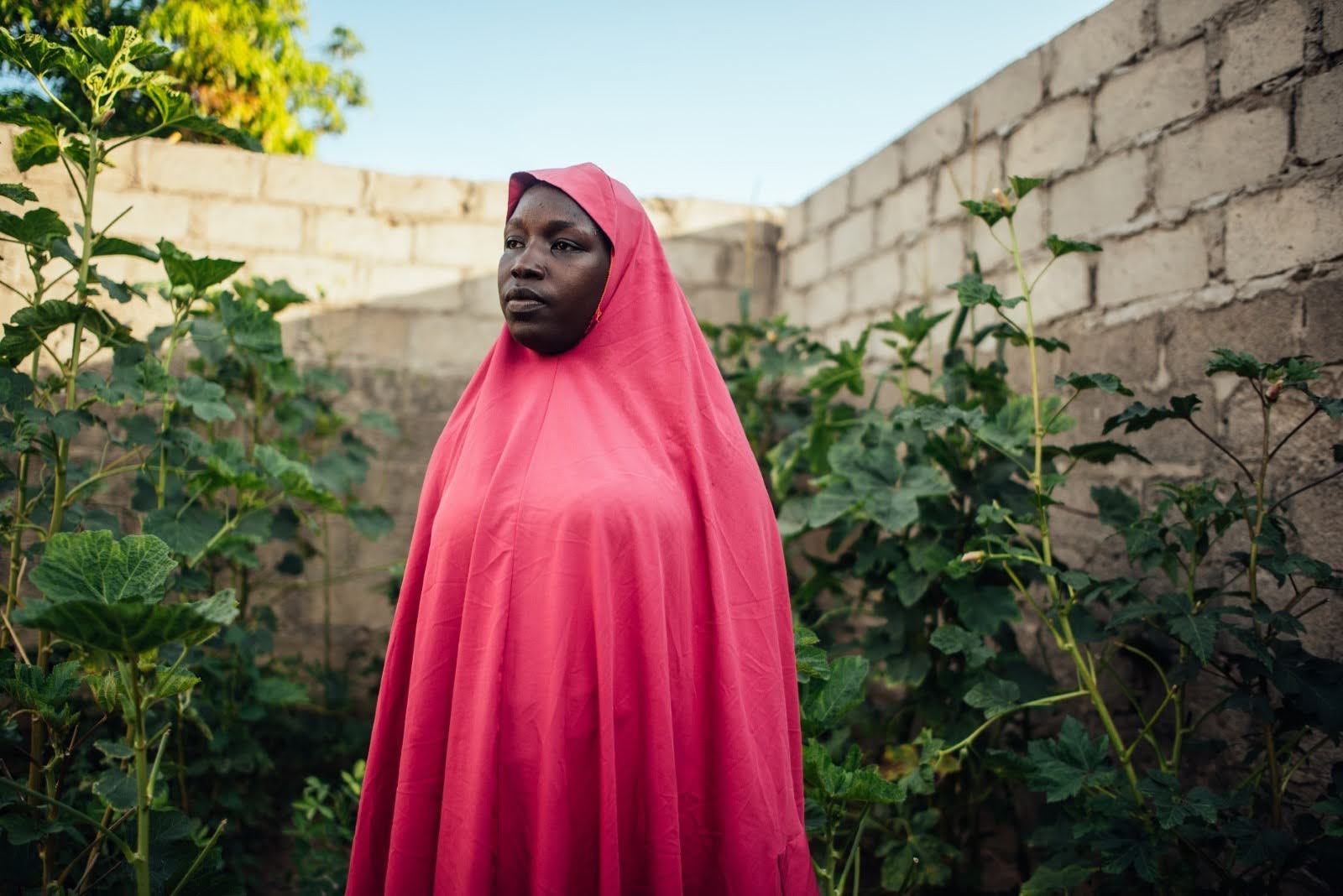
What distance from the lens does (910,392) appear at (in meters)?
2.54

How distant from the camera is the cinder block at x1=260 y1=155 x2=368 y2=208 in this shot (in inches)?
144

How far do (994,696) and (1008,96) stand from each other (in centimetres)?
207

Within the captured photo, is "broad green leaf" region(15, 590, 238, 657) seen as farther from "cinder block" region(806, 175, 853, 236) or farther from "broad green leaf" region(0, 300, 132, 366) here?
"cinder block" region(806, 175, 853, 236)

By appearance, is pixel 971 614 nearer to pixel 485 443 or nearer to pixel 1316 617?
pixel 1316 617

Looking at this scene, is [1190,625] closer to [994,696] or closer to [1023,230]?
[994,696]

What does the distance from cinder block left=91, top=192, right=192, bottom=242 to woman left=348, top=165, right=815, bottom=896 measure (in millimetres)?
2630

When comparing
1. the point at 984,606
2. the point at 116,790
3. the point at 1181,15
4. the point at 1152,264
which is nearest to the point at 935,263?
the point at 1152,264

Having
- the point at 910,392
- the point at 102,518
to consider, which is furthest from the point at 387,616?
the point at 910,392

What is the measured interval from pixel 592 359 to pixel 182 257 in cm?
110

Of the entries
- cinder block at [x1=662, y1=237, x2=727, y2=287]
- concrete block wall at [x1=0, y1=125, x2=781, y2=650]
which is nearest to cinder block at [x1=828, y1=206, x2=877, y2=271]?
cinder block at [x1=662, y1=237, x2=727, y2=287]

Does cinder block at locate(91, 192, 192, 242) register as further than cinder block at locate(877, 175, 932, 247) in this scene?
Yes

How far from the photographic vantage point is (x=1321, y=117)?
1930 mm

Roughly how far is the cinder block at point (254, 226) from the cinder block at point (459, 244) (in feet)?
1.66

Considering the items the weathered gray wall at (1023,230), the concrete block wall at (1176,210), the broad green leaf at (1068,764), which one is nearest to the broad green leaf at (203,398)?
the weathered gray wall at (1023,230)
